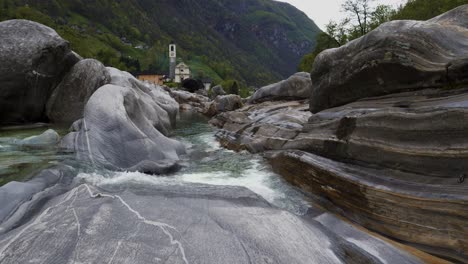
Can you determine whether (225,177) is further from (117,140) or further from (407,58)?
(407,58)

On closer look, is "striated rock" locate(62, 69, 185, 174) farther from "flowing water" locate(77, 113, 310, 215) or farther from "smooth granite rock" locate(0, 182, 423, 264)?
"smooth granite rock" locate(0, 182, 423, 264)

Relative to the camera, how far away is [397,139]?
614 centimetres

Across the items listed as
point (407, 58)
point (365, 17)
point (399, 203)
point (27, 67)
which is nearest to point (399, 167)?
point (399, 203)

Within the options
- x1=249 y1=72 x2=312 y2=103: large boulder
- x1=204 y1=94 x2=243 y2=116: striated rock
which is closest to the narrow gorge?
x1=249 y1=72 x2=312 y2=103: large boulder

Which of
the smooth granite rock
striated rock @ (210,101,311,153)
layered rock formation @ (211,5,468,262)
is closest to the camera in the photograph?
the smooth granite rock

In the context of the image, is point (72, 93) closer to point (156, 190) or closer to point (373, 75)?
point (156, 190)

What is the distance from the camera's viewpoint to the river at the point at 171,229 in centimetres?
393

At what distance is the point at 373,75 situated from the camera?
792 centimetres

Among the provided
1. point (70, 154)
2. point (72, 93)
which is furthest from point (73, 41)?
point (70, 154)

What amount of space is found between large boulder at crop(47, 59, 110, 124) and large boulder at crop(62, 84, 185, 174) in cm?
572

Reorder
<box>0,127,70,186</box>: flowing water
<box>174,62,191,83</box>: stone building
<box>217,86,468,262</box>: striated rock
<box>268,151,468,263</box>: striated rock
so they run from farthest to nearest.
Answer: <box>174,62,191,83</box>: stone building, <box>0,127,70,186</box>: flowing water, <box>217,86,468,262</box>: striated rock, <box>268,151,468,263</box>: striated rock

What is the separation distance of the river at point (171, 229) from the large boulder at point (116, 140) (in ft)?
4.35

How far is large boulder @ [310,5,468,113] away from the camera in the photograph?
6488mm

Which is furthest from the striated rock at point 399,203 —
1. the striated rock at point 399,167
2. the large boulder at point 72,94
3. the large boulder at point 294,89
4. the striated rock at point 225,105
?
the striated rock at point 225,105
